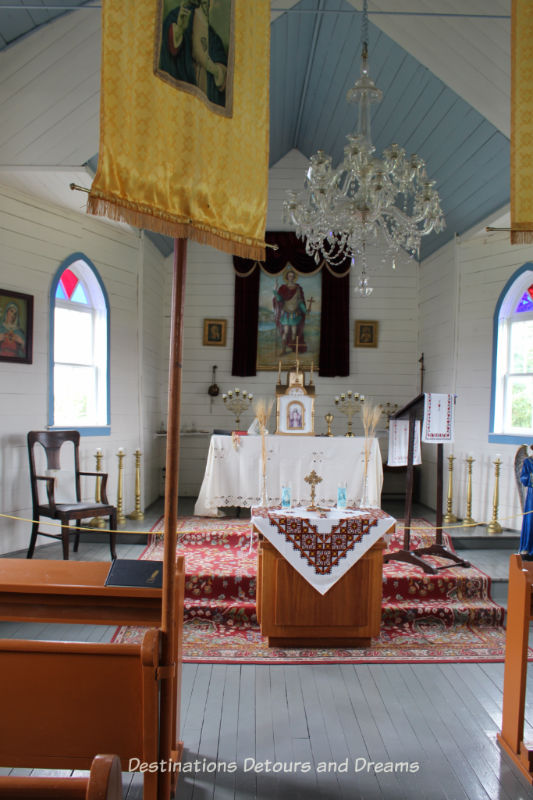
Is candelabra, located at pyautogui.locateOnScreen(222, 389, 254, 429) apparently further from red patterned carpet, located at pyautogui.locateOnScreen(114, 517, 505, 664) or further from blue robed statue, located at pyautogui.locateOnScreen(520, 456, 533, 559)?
blue robed statue, located at pyautogui.locateOnScreen(520, 456, 533, 559)

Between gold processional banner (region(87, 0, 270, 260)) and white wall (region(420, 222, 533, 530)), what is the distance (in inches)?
180

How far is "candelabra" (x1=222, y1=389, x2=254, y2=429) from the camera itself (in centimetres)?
797

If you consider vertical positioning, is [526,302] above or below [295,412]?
above

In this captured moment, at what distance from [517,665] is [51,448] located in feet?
14.0

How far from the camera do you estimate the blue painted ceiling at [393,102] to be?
5.28 meters

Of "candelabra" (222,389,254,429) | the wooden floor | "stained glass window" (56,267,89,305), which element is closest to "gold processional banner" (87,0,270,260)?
the wooden floor

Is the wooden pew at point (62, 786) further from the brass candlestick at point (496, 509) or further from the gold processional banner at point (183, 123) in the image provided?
the brass candlestick at point (496, 509)

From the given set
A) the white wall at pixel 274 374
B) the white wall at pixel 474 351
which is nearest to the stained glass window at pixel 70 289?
the white wall at pixel 274 374

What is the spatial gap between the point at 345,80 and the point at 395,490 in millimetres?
5157

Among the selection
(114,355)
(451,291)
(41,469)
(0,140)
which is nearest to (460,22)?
(451,291)

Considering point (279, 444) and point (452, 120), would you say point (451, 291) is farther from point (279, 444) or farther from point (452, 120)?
point (279, 444)

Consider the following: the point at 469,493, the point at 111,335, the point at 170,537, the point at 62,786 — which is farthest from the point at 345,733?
the point at 111,335

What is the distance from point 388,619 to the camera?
411 cm

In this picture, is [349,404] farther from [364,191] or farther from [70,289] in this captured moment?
[364,191]
